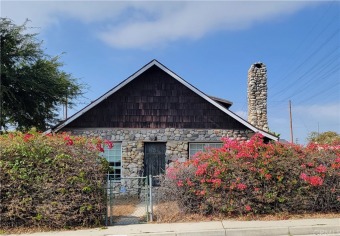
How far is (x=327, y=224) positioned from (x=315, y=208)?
1.11m

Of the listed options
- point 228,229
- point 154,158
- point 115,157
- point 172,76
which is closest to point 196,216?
point 228,229

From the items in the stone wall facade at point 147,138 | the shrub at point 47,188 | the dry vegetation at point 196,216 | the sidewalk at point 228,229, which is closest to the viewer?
the sidewalk at point 228,229

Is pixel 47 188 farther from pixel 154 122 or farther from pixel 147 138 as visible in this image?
pixel 154 122

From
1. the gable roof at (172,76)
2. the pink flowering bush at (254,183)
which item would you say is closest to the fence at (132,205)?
the pink flowering bush at (254,183)

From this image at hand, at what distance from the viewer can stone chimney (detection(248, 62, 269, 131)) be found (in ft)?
62.8

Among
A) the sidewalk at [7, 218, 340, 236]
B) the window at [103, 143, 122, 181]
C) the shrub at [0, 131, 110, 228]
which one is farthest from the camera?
the window at [103, 143, 122, 181]

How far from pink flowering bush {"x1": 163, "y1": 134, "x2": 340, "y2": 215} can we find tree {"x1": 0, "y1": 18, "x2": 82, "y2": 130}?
12.6 metres

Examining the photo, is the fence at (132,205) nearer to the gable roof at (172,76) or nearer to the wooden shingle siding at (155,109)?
the wooden shingle siding at (155,109)

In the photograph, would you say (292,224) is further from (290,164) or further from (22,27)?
(22,27)

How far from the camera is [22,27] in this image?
18.6 meters

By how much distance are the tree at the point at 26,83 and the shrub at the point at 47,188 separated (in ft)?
35.2

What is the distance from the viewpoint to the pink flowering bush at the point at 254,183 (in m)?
8.52

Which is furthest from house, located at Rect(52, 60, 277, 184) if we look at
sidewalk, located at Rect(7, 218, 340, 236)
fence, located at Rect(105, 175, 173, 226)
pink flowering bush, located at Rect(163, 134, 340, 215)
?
sidewalk, located at Rect(7, 218, 340, 236)

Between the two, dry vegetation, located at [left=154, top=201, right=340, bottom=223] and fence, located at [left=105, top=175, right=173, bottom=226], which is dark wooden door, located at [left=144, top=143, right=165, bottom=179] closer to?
fence, located at [left=105, top=175, right=173, bottom=226]
